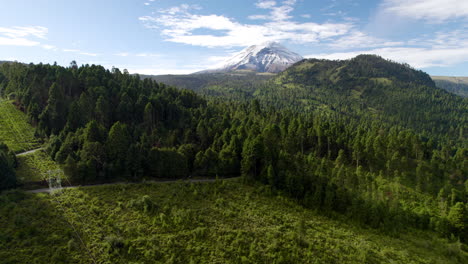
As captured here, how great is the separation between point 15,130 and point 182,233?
2805 inches

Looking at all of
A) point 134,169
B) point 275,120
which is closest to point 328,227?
point 134,169

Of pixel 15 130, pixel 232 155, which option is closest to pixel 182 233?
pixel 232 155

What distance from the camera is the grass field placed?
3703 cm

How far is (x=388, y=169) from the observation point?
3105 inches

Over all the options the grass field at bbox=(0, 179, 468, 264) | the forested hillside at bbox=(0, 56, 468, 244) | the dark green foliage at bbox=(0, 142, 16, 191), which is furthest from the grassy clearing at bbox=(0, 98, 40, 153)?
the grass field at bbox=(0, 179, 468, 264)

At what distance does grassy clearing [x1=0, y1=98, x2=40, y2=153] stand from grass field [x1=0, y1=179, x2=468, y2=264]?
91.6 feet

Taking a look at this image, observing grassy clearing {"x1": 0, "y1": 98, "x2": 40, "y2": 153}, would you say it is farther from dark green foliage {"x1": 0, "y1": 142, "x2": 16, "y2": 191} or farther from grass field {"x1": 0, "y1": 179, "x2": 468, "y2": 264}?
grass field {"x1": 0, "y1": 179, "x2": 468, "y2": 264}

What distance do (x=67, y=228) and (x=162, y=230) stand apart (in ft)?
54.6

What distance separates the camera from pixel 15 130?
7300cm

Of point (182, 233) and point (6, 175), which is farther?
point (6, 175)

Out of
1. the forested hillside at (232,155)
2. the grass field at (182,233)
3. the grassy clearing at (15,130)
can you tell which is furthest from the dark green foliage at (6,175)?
the grassy clearing at (15,130)

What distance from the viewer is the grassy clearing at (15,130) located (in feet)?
217

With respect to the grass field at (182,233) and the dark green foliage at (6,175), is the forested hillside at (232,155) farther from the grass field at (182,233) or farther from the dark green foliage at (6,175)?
the dark green foliage at (6,175)

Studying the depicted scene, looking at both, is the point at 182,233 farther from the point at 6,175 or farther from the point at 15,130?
the point at 15,130
